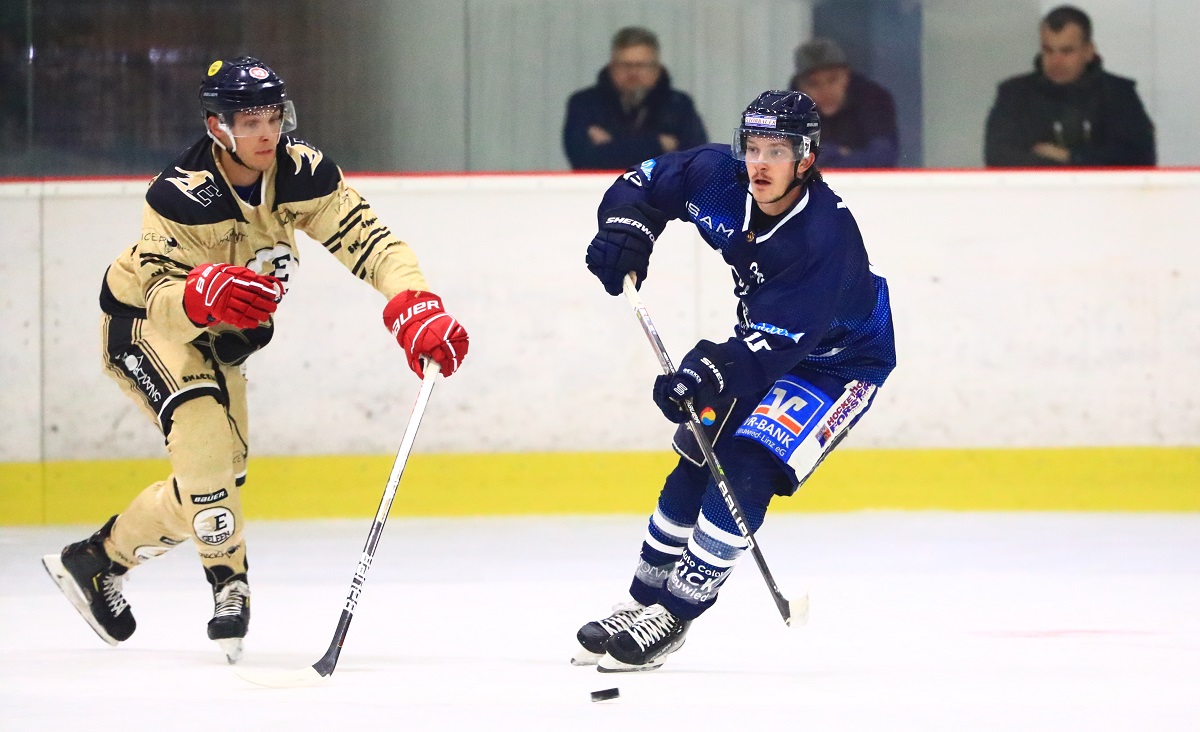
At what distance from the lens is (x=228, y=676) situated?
3049 millimetres

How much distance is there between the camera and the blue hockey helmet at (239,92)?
309 centimetres

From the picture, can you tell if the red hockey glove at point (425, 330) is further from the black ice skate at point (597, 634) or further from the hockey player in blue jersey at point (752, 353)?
the black ice skate at point (597, 634)

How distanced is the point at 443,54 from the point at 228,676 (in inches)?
116

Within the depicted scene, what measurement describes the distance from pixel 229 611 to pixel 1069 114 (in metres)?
3.54

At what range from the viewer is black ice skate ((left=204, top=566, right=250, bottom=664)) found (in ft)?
10.3

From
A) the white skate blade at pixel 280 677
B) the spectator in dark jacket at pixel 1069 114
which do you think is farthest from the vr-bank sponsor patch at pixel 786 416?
the spectator in dark jacket at pixel 1069 114

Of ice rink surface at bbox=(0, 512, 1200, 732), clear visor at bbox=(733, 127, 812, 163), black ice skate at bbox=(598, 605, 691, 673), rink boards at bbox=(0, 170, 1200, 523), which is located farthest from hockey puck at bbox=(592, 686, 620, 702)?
rink boards at bbox=(0, 170, 1200, 523)

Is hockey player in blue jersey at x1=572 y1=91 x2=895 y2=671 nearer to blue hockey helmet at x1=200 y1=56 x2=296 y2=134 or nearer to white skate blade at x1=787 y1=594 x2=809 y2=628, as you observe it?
white skate blade at x1=787 y1=594 x2=809 y2=628

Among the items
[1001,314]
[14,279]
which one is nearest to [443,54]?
[14,279]

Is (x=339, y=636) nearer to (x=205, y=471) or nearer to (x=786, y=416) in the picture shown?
(x=205, y=471)

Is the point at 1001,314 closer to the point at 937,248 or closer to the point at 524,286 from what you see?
the point at 937,248

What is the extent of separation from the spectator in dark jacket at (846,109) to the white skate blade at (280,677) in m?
3.09

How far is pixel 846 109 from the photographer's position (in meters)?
5.44

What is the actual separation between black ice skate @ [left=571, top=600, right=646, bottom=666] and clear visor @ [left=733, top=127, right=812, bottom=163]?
3.03 feet
